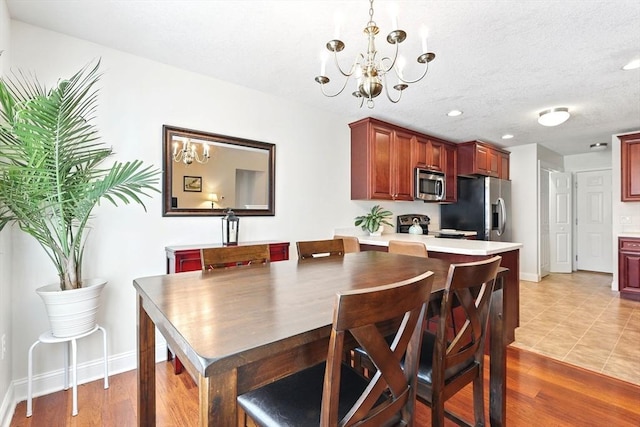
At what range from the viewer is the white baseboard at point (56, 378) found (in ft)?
5.65

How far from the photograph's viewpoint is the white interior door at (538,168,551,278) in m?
5.23

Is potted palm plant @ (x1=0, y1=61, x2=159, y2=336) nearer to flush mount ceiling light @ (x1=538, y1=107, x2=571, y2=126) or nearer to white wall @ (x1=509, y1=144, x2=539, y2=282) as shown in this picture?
flush mount ceiling light @ (x1=538, y1=107, x2=571, y2=126)

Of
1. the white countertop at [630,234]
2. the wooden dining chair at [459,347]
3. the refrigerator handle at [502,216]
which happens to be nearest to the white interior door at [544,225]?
the refrigerator handle at [502,216]

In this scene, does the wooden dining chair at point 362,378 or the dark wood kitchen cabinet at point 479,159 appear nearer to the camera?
the wooden dining chair at point 362,378

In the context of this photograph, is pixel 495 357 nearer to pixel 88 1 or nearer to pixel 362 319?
pixel 362 319

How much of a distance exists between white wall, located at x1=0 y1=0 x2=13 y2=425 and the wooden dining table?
40.2 inches

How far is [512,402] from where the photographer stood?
1.83m

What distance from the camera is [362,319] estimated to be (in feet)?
2.45

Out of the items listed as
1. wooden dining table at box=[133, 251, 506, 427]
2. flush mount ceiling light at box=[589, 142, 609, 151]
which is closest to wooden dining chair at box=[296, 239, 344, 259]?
wooden dining table at box=[133, 251, 506, 427]

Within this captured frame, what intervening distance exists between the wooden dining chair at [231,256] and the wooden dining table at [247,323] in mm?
139

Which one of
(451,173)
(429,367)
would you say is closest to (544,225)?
(451,173)

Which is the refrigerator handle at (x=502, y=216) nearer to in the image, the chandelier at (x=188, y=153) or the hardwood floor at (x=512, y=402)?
the hardwood floor at (x=512, y=402)

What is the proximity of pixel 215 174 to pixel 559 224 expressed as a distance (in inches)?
251

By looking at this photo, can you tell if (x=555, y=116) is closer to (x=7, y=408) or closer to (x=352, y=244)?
(x=352, y=244)
